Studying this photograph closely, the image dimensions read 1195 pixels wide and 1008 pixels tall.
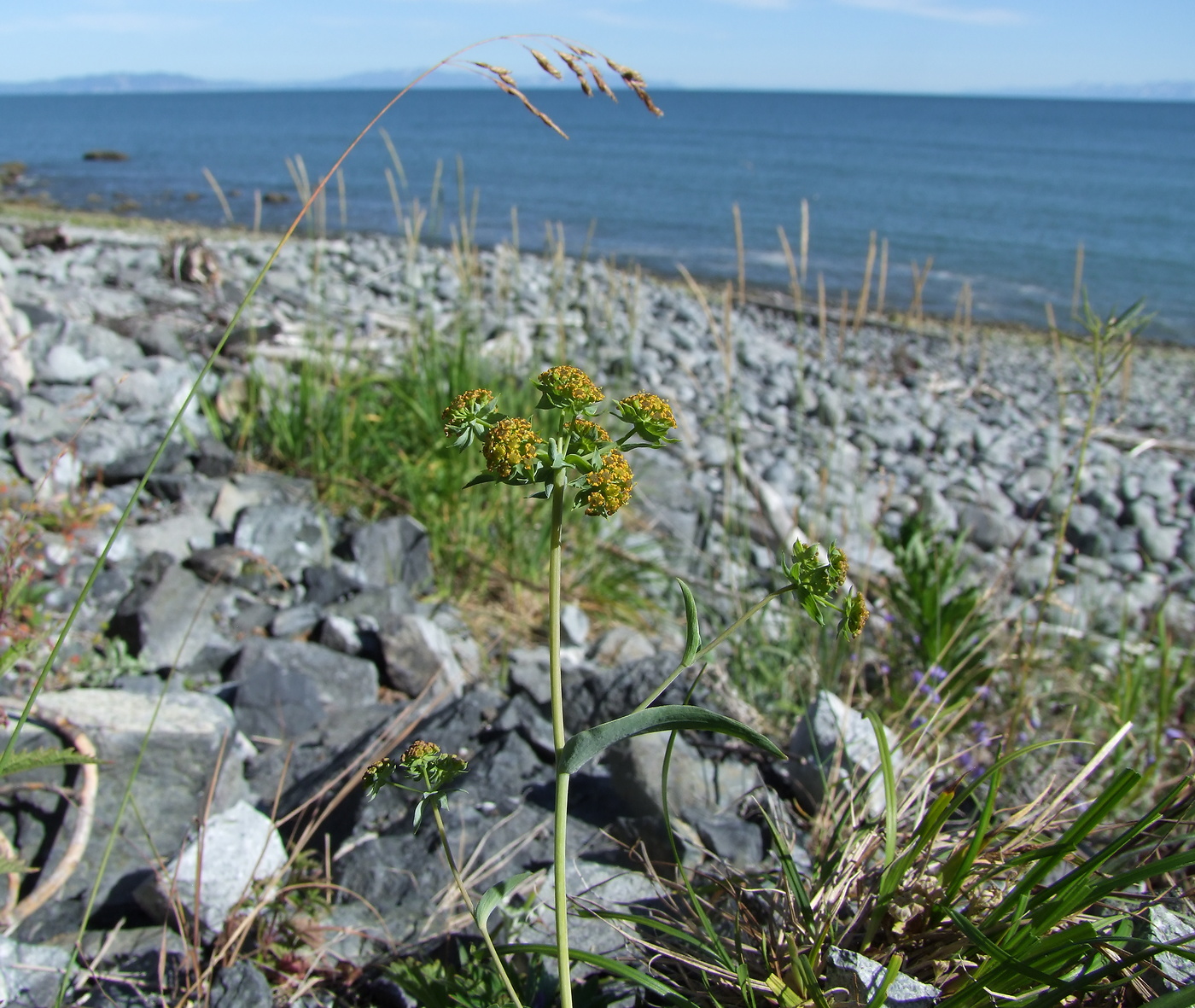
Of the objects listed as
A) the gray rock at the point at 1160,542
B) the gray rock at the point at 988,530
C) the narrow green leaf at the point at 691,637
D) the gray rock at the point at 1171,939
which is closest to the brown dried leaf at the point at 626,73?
the narrow green leaf at the point at 691,637

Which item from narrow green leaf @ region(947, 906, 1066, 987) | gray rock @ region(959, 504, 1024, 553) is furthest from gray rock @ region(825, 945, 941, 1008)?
gray rock @ region(959, 504, 1024, 553)

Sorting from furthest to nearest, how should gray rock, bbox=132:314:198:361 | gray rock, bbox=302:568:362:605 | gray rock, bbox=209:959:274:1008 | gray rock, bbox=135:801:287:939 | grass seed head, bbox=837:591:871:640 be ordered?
gray rock, bbox=132:314:198:361 → gray rock, bbox=302:568:362:605 → gray rock, bbox=135:801:287:939 → gray rock, bbox=209:959:274:1008 → grass seed head, bbox=837:591:871:640

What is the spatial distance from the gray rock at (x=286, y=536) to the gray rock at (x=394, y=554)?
0.16 meters

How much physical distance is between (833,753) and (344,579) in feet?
6.59

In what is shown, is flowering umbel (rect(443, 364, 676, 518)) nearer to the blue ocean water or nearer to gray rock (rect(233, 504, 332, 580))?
gray rock (rect(233, 504, 332, 580))

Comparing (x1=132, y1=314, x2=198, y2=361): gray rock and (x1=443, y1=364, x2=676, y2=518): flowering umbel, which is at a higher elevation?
(x1=443, y1=364, x2=676, y2=518): flowering umbel

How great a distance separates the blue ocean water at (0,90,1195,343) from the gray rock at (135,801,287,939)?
371cm

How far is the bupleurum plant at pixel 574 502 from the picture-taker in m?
0.89

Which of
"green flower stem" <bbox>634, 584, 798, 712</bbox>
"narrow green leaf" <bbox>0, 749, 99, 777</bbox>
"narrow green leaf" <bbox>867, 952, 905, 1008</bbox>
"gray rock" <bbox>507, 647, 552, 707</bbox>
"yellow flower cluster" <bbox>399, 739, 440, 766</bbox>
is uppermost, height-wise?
"green flower stem" <bbox>634, 584, 798, 712</bbox>

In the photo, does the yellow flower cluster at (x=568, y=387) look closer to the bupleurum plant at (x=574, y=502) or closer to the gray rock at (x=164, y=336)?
the bupleurum plant at (x=574, y=502)

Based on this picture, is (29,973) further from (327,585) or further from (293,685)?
(327,585)

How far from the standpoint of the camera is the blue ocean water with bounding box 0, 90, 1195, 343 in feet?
63.5

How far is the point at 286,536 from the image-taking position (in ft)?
11.4

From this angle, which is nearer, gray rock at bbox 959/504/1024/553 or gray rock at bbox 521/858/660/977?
gray rock at bbox 521/858/660/977
